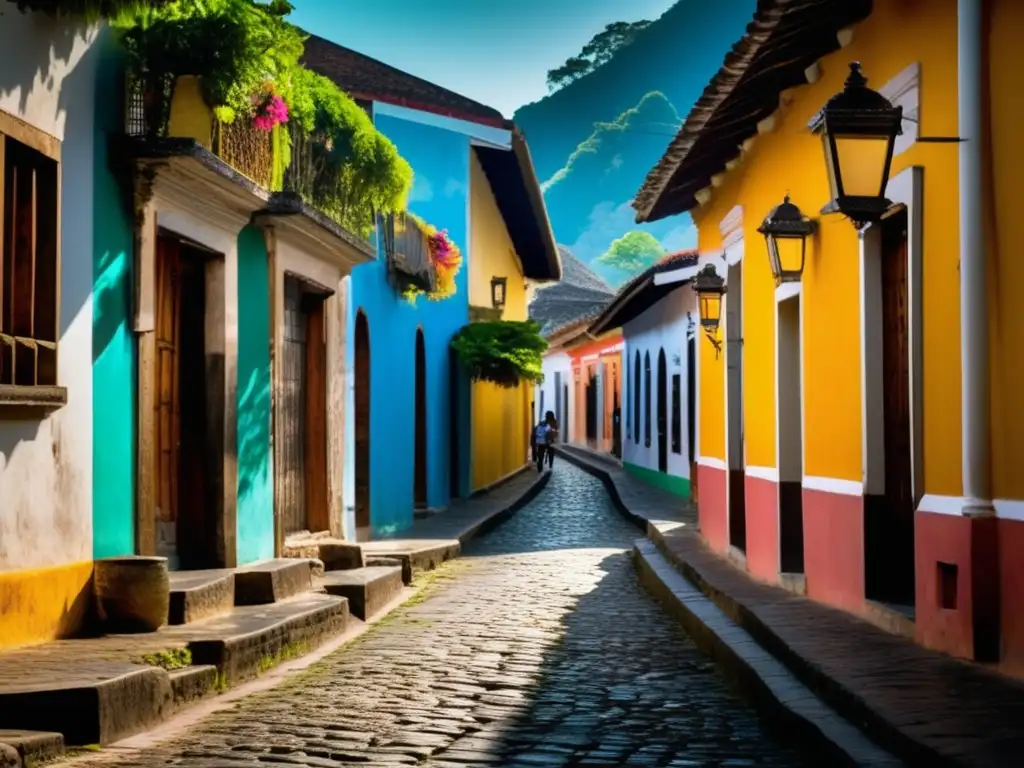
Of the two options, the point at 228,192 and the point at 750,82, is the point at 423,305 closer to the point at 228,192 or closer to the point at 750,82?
the point at 228,192

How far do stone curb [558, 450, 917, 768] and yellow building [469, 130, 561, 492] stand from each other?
13.3 m

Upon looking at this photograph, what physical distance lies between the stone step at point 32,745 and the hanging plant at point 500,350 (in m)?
18.9

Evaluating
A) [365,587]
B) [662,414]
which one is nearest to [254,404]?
[365,587]

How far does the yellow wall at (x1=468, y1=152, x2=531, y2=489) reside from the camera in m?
26.4

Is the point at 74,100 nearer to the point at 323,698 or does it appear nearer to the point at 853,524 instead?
the point at 323,698

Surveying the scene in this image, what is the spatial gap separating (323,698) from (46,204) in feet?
9.70

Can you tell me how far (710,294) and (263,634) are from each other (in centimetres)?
731

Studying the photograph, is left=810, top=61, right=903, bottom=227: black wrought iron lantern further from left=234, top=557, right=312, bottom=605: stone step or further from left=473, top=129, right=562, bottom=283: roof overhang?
left=473, top=129, right=562, bottom=283: roof overhang

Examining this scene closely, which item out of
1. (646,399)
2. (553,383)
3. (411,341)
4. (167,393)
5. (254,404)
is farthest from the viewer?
(553,383)

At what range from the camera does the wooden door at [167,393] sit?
411 inches

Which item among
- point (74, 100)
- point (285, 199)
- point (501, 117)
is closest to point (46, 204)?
point (74, 100)

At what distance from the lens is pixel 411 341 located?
20641mm

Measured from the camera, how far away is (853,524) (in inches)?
365

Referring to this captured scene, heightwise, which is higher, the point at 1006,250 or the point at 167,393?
the point at 1006,250
